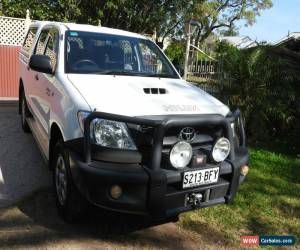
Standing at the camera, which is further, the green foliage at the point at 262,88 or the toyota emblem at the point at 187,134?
the green foliage at the point at 262,88

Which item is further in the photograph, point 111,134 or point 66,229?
point 66,229

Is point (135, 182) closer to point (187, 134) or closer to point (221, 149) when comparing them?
point (187, 134)

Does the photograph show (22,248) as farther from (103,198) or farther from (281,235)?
(281,235)

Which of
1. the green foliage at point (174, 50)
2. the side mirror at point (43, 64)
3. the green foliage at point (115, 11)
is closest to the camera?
the side mirror at point (43, 64)

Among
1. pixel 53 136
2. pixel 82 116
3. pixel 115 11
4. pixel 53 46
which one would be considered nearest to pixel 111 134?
pixel 82 116

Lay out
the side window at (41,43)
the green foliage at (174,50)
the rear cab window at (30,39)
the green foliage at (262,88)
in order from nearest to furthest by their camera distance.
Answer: the side window at (41,43)
the rear cab window at (30,39)
the green foliage at (262,88)
the green foliage at (174,50)

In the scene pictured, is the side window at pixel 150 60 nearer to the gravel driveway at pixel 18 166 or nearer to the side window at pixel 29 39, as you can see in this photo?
the gravel driveway at pixel 18 166

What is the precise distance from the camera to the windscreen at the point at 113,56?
417 centimetres

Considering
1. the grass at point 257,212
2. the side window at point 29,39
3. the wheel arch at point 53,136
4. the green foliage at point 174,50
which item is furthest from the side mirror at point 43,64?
the green foliage at point 174,50

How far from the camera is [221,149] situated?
3336 mm

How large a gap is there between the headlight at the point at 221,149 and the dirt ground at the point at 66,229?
850mm

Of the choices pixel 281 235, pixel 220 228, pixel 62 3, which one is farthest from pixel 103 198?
pixel 62 3

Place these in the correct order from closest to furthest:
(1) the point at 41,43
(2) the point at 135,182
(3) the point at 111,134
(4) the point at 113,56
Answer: (2) the point at 135,182 → (3) the point at 111,134 → (4) the point at 113,56 → (1) the point at 41,43

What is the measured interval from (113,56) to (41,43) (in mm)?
1347
